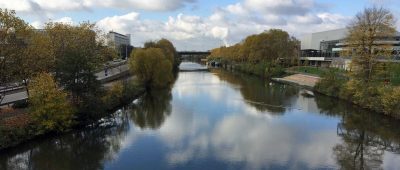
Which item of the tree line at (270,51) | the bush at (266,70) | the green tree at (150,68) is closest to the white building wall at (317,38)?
the tree line at (270,51)

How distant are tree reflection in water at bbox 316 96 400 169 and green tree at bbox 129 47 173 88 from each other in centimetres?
2556

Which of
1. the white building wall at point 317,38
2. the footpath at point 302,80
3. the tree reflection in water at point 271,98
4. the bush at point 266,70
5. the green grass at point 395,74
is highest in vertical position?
the white building wall at point 317,38

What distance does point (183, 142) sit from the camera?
91.9 ft

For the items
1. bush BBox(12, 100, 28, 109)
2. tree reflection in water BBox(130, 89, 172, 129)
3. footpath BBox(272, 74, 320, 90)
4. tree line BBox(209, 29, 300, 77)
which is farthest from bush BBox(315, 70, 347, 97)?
bush BBox(12, 100, 28, 109)

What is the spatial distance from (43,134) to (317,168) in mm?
18456

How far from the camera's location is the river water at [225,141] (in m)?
23.9

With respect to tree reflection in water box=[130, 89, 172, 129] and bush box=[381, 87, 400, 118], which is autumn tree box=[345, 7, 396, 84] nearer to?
bush box=[381, 87, 400, 118]

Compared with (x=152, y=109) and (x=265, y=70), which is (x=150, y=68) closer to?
(x=152, y=109)

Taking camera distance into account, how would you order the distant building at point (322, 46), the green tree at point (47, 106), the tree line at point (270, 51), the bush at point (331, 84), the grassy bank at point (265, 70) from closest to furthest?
the green tree at point (47, 106) < the bush at point (331, 84) < the grassy bank at point (265, 70) < the tree line at point (270, 51) < the distant building at point (322, 46)

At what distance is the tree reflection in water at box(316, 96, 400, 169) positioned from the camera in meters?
25.3

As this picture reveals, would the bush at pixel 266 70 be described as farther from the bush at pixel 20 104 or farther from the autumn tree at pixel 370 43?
the bush at pixel 20 104

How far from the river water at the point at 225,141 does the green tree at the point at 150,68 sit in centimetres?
1434

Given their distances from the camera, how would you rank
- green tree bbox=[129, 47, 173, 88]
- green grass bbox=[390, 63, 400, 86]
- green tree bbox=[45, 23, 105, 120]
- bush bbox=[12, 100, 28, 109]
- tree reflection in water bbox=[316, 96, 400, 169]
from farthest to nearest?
1. green tree bbox=[129, 47, 173, 88]
2. green grass bbox=[390, 63, 400, 86]
3. green tree bbox=[45, 23, 105, 120]
4. bush bbox=[12, 100, 28, 109]
5. tree reflection in water bbox=[316, 96, 400, 169]

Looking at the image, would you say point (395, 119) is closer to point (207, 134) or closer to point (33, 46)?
point (207, 134)
